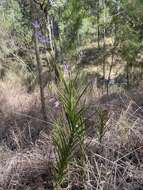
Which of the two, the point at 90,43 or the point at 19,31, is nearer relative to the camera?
the point at 19,31

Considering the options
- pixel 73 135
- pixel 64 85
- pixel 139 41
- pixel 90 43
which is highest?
pixel 64 85

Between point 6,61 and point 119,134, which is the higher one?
point 119,134

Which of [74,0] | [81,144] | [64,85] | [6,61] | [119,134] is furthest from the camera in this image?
[6,61]

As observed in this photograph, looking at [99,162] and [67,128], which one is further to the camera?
[99,162]

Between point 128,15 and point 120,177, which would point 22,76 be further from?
point 120,177

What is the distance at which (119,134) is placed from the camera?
341 centimetres

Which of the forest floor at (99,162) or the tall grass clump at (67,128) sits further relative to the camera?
the forest floor at (99,162)

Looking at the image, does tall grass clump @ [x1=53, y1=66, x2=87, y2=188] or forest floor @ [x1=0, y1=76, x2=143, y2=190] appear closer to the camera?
tall grass clump @ [x1=53, y1=66, x2=87, y2=188]

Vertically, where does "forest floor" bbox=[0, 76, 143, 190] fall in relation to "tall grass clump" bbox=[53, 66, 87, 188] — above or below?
below

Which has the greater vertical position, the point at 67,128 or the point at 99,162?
the point at 67,128

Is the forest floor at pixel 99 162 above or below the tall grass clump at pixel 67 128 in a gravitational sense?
below

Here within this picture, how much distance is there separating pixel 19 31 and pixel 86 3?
11.1ft

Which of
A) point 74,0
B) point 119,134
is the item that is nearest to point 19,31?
point 74,0

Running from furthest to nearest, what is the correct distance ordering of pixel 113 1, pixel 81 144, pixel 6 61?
pixel 6 61 → pixel 113 1 → pixel 81 144
